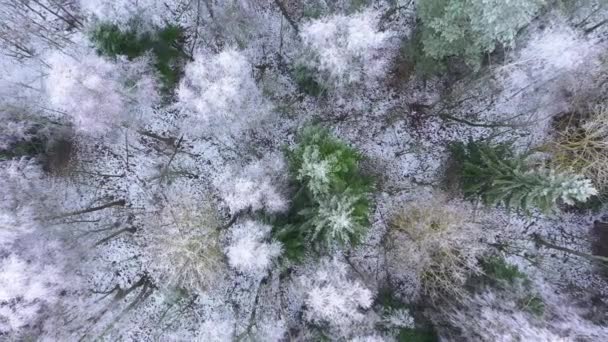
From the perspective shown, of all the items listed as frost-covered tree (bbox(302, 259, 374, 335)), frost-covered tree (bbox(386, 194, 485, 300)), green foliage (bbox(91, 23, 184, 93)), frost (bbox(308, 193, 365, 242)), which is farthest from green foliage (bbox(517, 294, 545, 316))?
green foliage (bbox(91, 23, 184, 93))

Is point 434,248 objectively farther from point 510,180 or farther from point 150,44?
point 150,44

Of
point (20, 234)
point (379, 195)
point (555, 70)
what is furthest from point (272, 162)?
point (555, 70)

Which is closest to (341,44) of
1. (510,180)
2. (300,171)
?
(300,171)

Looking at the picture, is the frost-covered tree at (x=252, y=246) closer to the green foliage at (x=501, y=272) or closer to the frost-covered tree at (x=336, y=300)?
the frost-covered tree at (x=336, y=300)

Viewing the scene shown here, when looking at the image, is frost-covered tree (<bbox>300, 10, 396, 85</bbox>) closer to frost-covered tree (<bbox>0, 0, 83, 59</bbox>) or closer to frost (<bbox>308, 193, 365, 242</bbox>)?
frost (<bbox>308, 193, 365, 242</bbox>)

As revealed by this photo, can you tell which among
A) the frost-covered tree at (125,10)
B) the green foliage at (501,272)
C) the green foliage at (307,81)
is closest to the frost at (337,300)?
the green foliage at (501,272)

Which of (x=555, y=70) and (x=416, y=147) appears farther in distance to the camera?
(x=416, y=147)

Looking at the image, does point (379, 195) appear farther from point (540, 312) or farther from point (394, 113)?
point (540, 312)

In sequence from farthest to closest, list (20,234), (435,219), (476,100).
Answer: (476,100) → (435,219) → (20,234)
